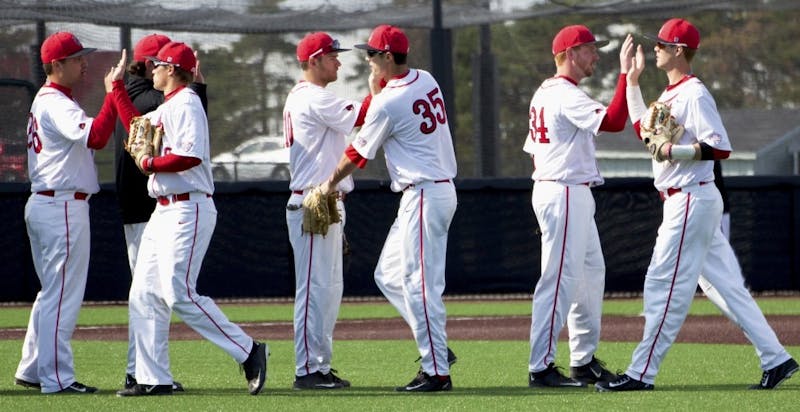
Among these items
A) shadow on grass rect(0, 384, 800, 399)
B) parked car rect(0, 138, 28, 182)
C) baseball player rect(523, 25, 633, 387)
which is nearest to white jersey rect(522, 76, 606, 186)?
baseball player rect(523, 25, 633, 387)

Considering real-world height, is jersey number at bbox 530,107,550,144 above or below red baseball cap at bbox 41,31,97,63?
below

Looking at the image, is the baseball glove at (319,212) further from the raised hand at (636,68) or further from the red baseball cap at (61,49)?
the raised hand at (636,68)

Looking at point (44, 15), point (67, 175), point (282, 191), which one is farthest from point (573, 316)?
point (44, 15)

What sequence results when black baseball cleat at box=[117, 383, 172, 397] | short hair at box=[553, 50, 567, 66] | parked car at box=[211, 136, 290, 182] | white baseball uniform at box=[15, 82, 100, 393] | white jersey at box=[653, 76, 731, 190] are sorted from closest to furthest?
1. white jersey at box=[653, 76, 731, 190]
2. black baseball cleat at box=[117, 383, 172, 397]
3. white baseball uniform at box=[15, 82, 100, 393]
4. short hair at box=[553, 50, 567, 66]
5. parked car at box=[211, 136, 290, 182]

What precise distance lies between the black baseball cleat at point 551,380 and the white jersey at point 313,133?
1647 millimetres

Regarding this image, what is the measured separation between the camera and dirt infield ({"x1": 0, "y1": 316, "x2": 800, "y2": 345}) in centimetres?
1140

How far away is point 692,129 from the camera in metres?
7.28

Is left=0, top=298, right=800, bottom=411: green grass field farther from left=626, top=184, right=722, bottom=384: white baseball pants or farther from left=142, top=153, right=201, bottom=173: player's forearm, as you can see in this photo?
left=142, top=153, right=201, bottom=173: player's forearm

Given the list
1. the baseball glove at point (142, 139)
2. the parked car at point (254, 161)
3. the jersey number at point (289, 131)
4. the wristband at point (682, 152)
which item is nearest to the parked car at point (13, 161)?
the parked car at point (254, 161)

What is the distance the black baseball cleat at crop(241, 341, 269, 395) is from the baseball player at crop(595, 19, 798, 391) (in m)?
1.88

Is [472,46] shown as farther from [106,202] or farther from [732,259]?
[732,259]

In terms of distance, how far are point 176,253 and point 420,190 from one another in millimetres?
1401

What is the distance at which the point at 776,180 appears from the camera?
15164 millimetres

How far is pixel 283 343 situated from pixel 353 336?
3.09 feet
